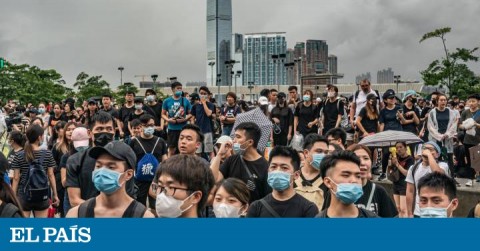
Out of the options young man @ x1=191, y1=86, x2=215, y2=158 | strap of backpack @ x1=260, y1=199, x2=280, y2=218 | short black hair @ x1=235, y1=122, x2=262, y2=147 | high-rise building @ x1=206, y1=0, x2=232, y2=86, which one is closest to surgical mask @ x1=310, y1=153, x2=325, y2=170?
short black hair @ x1=235, y1=122, x2=262, y2=147

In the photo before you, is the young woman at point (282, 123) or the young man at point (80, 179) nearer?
the young man at point (80, 179)

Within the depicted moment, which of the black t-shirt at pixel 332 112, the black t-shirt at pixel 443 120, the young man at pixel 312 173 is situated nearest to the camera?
the young man at pixel 312 173

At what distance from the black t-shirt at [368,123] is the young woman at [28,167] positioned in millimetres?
6280

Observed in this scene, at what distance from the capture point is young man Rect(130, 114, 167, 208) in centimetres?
714

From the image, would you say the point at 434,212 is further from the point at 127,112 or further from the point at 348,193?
the point at 127,112

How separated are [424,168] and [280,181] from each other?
9.65 ft

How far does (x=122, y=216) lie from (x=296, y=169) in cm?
193

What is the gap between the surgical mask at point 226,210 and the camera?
476 cm

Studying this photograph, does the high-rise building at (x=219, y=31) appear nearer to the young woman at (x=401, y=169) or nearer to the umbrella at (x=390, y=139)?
the umbrella at (x=390, y=139)

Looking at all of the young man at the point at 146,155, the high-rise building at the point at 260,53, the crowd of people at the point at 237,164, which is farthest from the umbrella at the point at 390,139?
the high-rise building at the point at 260,53

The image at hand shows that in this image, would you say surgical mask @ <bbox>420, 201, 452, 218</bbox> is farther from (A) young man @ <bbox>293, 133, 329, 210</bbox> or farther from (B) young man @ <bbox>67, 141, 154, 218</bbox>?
(B) young man @ <bbox>67, 141, 154, 218</bbox>

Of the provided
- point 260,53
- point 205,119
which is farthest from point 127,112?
point 260,53

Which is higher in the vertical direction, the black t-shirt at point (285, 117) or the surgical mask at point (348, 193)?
the black t-shirt at point (285, 117)

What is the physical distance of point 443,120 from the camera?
10.5 meters
